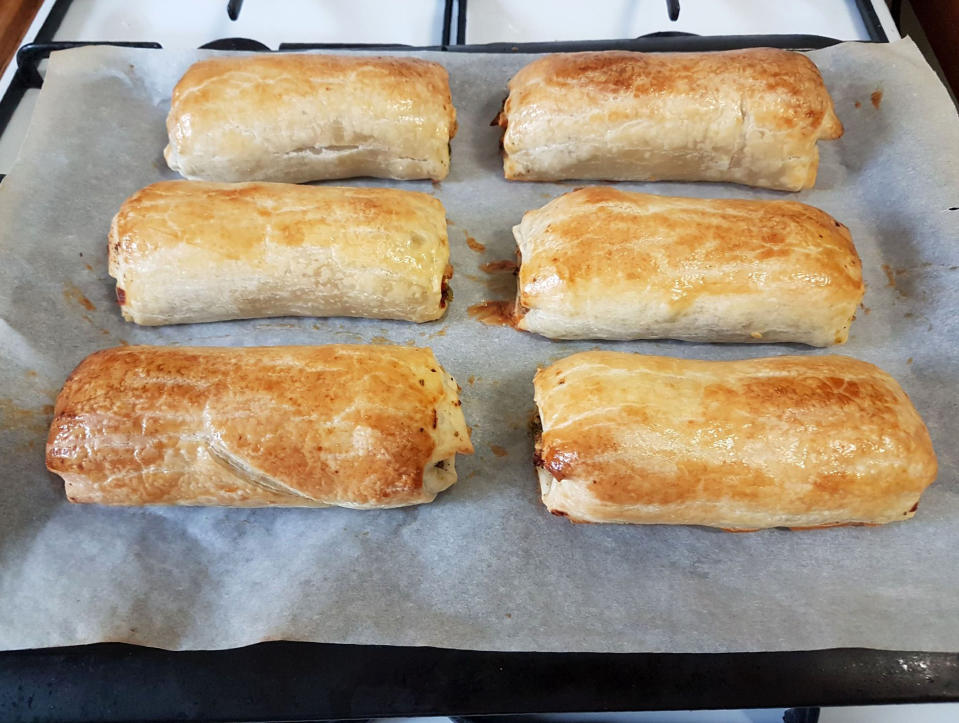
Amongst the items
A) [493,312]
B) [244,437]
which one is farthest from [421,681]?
[493,312]

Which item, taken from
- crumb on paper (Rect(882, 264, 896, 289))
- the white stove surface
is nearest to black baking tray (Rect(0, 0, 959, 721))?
crumb on paper (Rect(882, 264, 896, 289))

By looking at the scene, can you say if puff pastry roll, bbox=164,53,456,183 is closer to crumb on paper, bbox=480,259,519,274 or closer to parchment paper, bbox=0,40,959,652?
parchment paper, bbox=0,40,959,652

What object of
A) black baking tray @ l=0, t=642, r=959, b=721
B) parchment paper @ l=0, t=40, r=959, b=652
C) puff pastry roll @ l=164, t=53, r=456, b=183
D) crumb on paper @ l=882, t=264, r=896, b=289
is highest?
puff pastry roll @ l=164, t=53, r=456, b=183

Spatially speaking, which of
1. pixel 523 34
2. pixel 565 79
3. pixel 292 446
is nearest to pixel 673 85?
pixel 565 79

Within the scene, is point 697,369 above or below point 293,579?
above

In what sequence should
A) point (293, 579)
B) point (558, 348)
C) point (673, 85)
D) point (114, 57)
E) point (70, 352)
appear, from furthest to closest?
point (114, 57) → point (673, 85) → point (558, 348) → point (70, 352) → point (293, 579)

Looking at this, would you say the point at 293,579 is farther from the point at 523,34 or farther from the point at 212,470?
the point at 523,34
